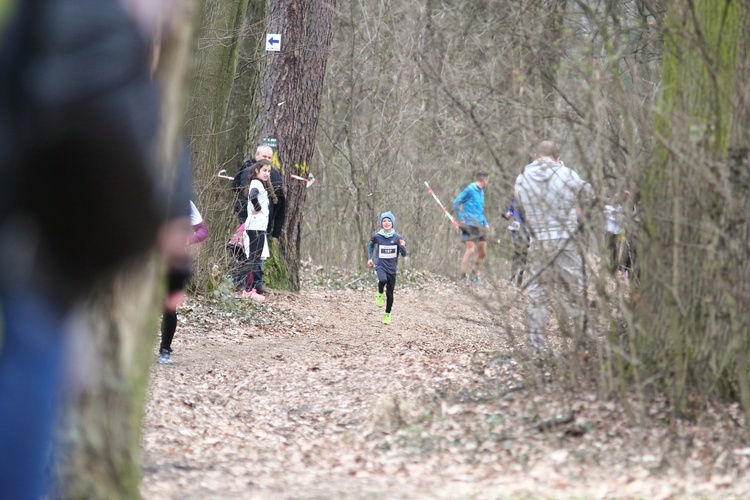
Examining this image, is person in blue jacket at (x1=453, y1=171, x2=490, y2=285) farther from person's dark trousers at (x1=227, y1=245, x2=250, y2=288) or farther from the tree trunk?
person's dark trousers at (x1=227, y1=245, x2=250, y2=288)

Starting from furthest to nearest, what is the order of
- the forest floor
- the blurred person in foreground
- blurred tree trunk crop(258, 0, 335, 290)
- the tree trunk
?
blurred tree trunk crop(258, 0, 335, 290) → the tree trunk → the forest floor → the blurred person in foreground

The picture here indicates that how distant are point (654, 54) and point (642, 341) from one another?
3921 millimetres

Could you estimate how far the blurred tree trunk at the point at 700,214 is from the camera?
5.12 metres

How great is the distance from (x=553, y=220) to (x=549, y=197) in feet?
0.45

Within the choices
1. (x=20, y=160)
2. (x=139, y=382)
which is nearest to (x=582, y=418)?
(x=139, y=382)

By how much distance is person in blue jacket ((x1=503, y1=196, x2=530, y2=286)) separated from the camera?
226 inches

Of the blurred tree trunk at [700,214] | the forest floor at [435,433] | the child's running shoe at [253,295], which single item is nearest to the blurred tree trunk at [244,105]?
the child's running shoe at [253,295]

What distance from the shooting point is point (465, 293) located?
613cm

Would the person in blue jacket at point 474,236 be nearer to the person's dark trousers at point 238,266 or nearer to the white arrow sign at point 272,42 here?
the person's dark trousers at point 238,266

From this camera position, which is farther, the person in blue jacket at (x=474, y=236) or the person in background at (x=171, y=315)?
the person in background at (x=171, y=315)

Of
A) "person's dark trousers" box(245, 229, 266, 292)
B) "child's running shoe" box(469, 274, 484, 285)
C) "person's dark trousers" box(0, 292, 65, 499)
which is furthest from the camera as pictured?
"person's dark trousers" box(245, 229, 266, 292)

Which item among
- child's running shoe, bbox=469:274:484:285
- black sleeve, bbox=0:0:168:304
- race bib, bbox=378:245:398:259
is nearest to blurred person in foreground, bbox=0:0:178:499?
black sleeve, bbox=0:0:168:304

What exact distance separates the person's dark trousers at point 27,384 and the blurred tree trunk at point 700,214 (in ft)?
13.8

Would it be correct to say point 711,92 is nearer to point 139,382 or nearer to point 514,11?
point 514,11
